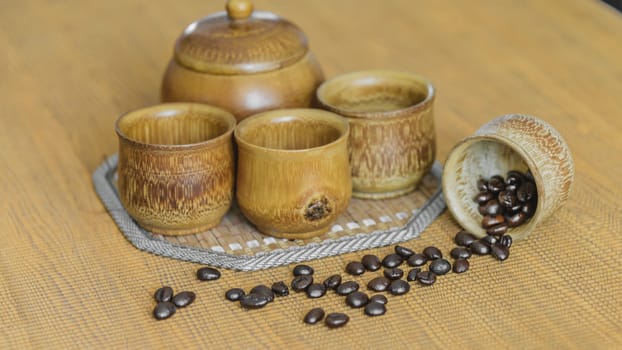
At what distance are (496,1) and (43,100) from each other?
1.00 m

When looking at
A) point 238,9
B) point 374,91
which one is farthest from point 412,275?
point 238,9

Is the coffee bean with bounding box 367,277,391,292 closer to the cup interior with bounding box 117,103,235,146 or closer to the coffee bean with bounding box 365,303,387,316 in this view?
the coffee bean with bounding box 365,303,387,316

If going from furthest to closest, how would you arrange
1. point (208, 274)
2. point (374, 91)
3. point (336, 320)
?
point (374, 91) < point (208, 274) < point (336, 320)

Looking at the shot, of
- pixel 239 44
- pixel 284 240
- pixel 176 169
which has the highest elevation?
pixel 239 44

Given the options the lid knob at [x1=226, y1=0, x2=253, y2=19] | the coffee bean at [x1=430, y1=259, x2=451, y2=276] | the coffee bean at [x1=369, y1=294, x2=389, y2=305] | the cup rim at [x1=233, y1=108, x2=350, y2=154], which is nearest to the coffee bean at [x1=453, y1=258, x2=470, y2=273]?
the coffee bean at [x1=430, y1=259, x2=451, y2=276]

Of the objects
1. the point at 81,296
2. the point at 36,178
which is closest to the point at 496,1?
the point at 36,178

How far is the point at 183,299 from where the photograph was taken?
118cm

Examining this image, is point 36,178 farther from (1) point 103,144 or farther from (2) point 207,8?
(2) point 207,8

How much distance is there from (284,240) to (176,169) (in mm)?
→ 176

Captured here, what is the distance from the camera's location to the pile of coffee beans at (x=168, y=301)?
115cm

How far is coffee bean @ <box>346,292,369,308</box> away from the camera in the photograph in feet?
3.82

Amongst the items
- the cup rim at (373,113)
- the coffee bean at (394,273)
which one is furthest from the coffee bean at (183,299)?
the cup rim at (373,113)

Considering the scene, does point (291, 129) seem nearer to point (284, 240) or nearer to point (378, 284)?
point (284, 240)

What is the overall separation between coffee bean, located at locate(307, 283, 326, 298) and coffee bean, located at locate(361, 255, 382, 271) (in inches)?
3.0
